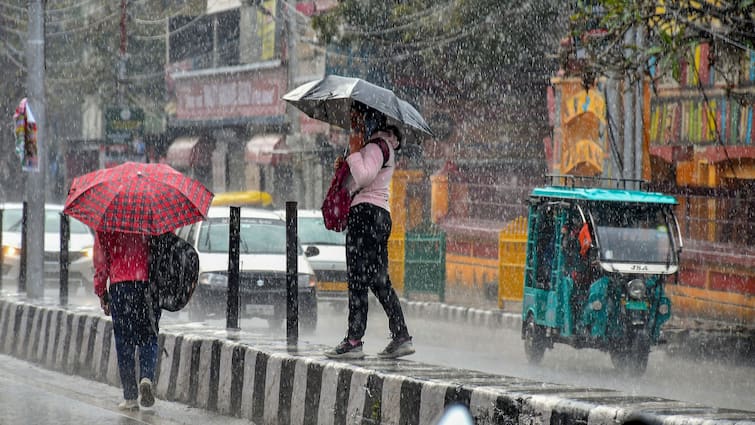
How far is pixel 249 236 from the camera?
18188 millimetres

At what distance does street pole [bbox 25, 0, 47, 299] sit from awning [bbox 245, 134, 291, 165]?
2293cm

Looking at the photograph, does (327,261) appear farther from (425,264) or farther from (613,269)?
(613,269)

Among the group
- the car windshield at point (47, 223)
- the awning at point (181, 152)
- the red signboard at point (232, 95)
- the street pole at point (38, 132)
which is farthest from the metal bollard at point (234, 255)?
the awning at point (181, 152)

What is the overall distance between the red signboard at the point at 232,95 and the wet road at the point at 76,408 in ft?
95.3

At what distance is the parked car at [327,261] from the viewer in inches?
817

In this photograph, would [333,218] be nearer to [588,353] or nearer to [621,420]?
[621,420]

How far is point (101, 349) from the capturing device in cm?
1188

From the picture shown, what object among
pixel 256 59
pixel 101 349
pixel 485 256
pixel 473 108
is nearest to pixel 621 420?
pixel 101 349

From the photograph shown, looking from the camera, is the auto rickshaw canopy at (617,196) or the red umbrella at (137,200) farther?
the auto rickshaw canopy at (617,196)

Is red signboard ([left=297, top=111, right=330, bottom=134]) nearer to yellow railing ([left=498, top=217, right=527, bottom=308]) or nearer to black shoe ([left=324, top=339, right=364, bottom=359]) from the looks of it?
yellow railing ([left=498, top=217, right=527, bottom=308])

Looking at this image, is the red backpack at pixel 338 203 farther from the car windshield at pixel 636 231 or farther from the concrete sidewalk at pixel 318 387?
the car windshield at pixel 636 231

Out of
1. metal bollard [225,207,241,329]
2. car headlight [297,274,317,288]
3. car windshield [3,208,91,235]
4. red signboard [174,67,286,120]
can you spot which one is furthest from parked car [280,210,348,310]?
red signboard [174,67,286,120]

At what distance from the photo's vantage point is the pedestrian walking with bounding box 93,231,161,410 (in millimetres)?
9328

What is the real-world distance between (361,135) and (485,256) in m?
18.9
